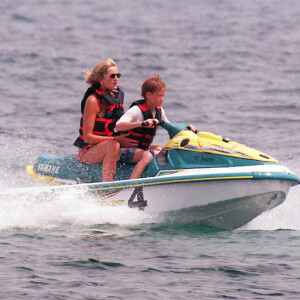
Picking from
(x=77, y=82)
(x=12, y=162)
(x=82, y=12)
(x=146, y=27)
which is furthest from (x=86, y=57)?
(x=12, y=162)

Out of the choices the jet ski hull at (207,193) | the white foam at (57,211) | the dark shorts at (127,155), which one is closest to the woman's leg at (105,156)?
the dark shorts at (127,155)

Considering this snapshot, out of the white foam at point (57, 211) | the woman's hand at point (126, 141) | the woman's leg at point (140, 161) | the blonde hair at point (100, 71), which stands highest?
the blonde hair at point (100, 71)

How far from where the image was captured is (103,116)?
775cm

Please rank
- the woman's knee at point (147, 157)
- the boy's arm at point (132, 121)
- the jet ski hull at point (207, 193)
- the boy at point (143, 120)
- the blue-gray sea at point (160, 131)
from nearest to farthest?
the blue-gray sea at point (160, 131) < the jet ski hull at point (207, 193) < the boy's arm at point (132, 121) < the boy at point (143, 120) < the woman's knee at point (147, 157)

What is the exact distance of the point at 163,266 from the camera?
253 inches

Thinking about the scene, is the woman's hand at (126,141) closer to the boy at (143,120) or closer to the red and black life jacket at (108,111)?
the boy at (143,120)

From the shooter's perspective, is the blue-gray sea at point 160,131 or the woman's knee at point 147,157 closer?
the blue-gray sea at point 160,131

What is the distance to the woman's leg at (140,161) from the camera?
24.9 ft

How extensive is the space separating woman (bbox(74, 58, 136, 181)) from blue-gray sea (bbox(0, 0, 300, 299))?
1.71 feet

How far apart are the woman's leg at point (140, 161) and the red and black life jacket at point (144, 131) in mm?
139

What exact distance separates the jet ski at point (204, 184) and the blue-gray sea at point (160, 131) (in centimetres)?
17

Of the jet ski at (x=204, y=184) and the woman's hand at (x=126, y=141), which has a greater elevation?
the woman's hand at (x=126, y=141)

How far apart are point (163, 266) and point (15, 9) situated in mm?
26320

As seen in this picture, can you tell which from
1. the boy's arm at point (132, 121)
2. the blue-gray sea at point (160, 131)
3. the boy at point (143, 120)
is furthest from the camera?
the boy at point (143, 120)
